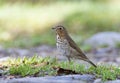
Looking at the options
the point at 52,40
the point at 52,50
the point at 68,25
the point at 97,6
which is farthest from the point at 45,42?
the point at 97,6

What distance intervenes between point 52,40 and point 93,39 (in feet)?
4.61

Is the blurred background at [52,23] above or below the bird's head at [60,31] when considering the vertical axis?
above

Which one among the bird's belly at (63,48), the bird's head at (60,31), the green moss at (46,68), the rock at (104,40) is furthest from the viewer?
the rock at (104,40)

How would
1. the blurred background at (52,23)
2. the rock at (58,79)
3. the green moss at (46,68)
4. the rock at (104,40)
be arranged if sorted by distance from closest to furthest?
the rock at (58,79) → the green moss at (46,68) → the rock at (104,40) → the blurred background at (52,23)

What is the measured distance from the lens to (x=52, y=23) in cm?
1802

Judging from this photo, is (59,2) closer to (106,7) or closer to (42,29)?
(106,7)

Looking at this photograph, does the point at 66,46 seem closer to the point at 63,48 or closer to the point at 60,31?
the point at 63,48

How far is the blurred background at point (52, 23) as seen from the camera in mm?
14798

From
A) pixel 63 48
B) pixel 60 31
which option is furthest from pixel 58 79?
pixel 60 31

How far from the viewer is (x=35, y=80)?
6.17m

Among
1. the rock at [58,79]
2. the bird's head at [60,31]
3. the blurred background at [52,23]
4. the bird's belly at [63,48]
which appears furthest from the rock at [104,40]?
the rock at [58,79]

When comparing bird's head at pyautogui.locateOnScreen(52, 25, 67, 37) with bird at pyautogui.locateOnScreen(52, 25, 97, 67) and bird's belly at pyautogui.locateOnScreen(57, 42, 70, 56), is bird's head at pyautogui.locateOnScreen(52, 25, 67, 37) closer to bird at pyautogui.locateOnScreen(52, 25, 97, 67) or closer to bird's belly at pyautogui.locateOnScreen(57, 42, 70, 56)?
bird at pyautogui.locateOnScreen(52, 25, 97, 67)

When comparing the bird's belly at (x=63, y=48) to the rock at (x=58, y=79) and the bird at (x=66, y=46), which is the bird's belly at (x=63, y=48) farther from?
the rock at (x=58, y=79)

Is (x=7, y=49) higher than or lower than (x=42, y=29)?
lower
